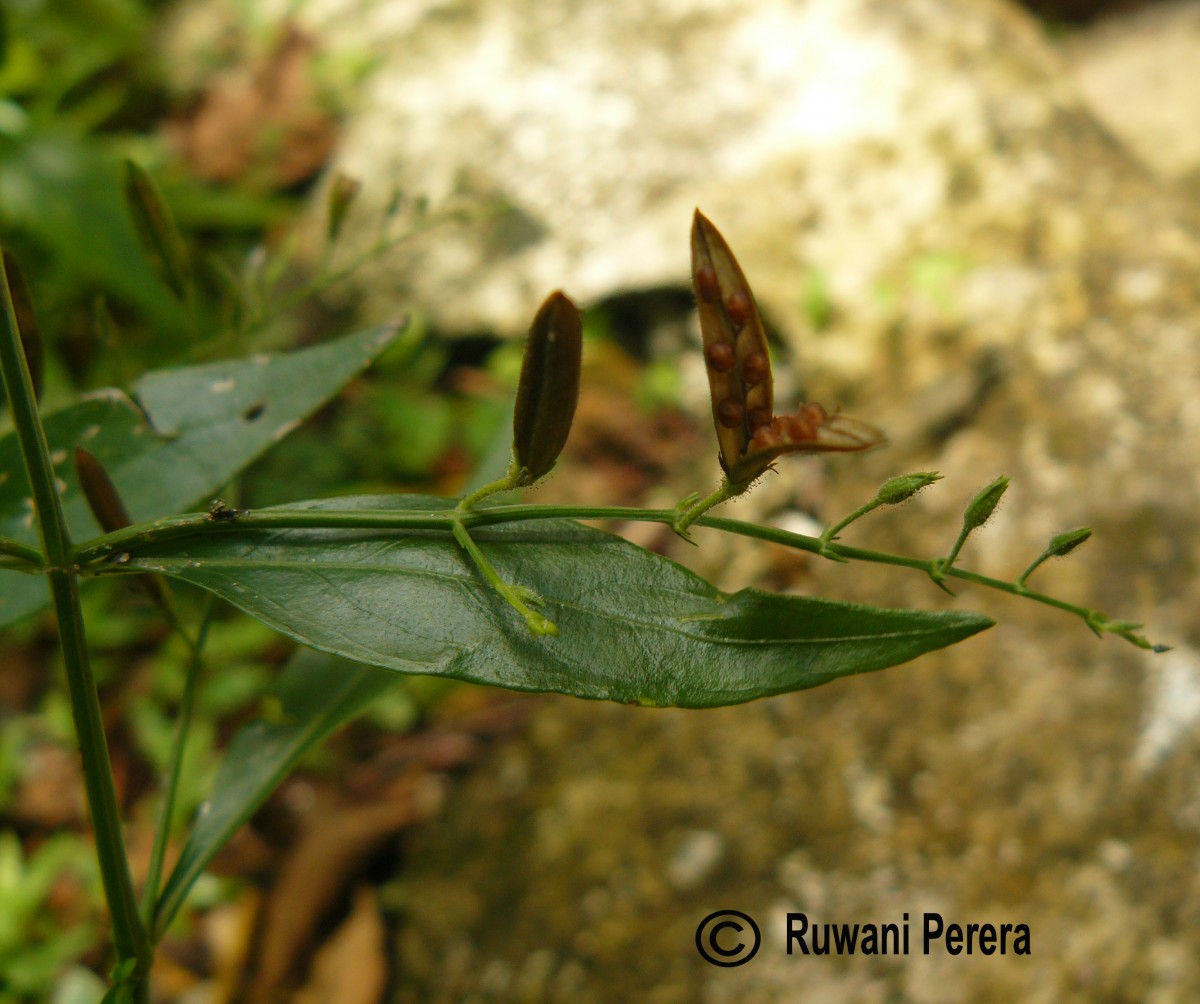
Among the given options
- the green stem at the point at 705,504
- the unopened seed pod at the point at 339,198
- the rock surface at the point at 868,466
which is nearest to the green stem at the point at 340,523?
the green stem at the point at 705,504

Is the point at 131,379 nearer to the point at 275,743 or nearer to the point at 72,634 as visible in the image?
the point at 275,743

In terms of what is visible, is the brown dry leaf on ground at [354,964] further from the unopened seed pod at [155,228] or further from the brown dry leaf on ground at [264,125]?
the brown dry leaf on ground at [264,125]

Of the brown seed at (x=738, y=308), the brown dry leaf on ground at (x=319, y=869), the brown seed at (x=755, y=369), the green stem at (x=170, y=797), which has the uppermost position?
the brown seed at (x=738, y=308)

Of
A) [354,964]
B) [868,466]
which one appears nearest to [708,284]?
[354,964]

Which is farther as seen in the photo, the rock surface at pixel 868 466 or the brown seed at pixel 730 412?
the rock surface at pixel 868 466

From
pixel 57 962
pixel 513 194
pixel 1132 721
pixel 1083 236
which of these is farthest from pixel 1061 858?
pixel 513 194

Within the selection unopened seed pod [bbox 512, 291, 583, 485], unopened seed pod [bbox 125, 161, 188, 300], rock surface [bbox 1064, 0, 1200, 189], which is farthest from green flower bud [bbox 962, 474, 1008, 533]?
rock surface [bbox 1064, 0, 1200, 189]

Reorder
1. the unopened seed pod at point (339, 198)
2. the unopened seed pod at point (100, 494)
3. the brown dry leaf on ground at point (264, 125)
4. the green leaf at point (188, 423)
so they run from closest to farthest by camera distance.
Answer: the unopened seed pod at point (100, 494)
the green leaf at point (188, 423)
the unopened seed pod at point (339, 198)
the brown dry leaf on ground at point (264, 125)
